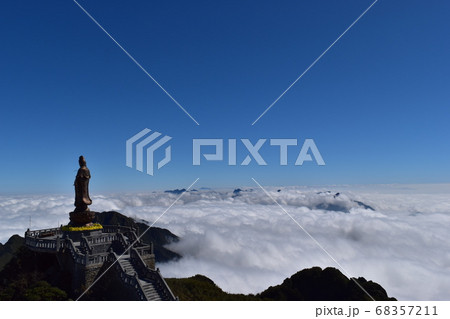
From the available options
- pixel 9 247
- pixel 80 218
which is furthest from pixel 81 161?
pixel 9 247

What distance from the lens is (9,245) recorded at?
9800cm

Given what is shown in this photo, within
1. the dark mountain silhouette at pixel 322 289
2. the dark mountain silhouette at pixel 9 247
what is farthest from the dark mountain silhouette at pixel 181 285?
the dark mountain silhouette at pixel 9 247

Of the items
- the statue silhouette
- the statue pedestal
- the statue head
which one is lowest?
the statue pedestal

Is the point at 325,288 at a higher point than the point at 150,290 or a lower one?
lower

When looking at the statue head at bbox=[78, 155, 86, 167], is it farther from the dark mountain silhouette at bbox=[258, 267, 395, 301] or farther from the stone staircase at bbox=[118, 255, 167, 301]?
the dark mountain silhouette at bbox=[258, 267, 395, 301]

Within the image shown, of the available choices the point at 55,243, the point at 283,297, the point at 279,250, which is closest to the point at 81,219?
the point at 55,243

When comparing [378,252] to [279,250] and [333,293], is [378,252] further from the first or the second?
[333,293]

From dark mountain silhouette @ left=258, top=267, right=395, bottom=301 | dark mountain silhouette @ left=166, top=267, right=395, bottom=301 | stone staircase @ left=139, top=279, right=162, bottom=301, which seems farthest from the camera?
dark mountain silhouette @ left=258, top=267, right=395, bottom=301

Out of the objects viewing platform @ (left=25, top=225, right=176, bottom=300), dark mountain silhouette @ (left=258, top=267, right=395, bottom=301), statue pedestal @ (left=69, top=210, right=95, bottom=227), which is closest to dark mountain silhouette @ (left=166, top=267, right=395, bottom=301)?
dark mountain silhouette @ (left=258, top=267, right=395, bottom=301)

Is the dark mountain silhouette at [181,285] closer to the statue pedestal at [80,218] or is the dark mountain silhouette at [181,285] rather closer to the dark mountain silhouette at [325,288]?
the dark mountain silhouette at [325,288]

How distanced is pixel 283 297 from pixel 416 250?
17694cm

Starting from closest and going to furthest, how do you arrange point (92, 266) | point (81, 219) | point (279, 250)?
1. point (92, 266)
2. point (81, 219)
3. point (279, 250)

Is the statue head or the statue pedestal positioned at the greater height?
the statue head

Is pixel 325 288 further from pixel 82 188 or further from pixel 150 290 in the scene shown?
pixel 82 188
